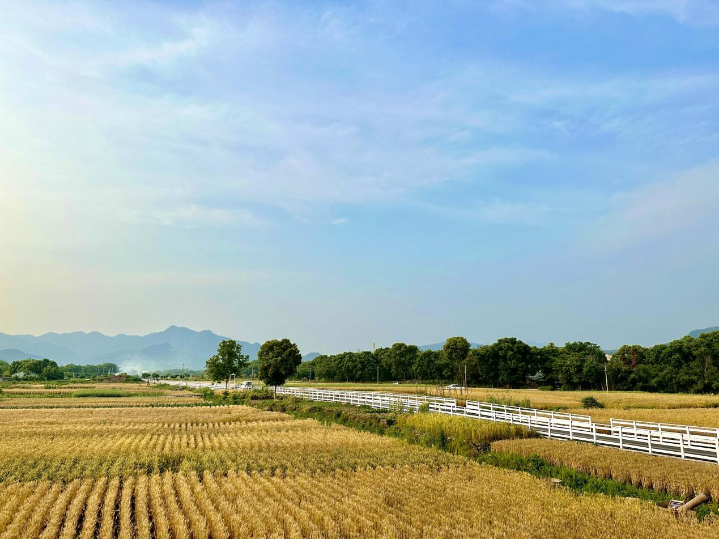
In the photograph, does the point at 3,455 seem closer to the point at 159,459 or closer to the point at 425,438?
the point at 159,459

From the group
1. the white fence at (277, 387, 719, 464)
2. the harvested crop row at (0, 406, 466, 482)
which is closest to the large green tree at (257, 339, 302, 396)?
the white fence at (277, 387, 719, 464)

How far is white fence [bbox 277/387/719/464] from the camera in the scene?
23.4 meters

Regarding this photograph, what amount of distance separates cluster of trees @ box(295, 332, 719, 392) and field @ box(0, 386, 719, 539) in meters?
66.4

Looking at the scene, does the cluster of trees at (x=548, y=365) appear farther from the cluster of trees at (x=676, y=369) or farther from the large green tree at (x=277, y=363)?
the large green tree at (x=277, y=363)

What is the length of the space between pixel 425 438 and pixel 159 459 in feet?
46.4

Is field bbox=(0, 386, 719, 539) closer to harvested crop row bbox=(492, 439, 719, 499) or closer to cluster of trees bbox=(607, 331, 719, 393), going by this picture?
harvested crop row bbox=(492, 439, 719, 499)

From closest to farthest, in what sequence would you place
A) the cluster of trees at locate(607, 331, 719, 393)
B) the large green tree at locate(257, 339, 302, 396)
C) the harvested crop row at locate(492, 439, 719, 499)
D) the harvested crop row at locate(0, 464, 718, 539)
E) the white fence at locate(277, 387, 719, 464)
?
the harvested crop row at locate(0, 464, 718, 539)
the harvested crop row at locate(492, 439, 719, 499)
the white fence at locate(277, 387, 719, 464)
the large green tree at locate(257, 339, 302, 396)
the cluster of trees at locate(607, 331, 719, 393)

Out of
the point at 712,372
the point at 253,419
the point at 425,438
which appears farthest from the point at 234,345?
the point at 712,372

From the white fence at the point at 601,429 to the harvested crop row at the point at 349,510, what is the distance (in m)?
9.02

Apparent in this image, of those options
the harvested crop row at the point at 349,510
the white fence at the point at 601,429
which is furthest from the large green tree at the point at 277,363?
the harvested crop row at the point at 349,510

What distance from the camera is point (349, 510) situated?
14.4 meters

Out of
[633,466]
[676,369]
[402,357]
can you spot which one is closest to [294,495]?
[633,466]

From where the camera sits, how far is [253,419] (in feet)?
151

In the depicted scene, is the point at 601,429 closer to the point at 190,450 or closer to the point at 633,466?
the point at 633,466
